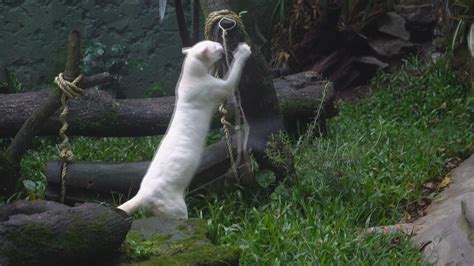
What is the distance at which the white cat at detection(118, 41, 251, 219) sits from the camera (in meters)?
4.07

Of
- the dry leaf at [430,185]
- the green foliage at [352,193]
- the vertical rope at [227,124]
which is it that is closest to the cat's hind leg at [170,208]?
the green foliage at [352,193]

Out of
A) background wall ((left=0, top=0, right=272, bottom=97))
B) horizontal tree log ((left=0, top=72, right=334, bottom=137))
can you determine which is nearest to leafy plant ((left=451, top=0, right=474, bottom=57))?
horizontal tree log ((left=0, top=72, right=334, bottom=137))

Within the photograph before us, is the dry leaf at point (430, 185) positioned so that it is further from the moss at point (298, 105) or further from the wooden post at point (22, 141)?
the wooden post at point (22, 141)

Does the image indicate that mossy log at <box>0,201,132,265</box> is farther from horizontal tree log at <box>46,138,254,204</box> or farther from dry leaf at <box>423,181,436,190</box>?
dry leaf at <box>423,181,436,190</box>

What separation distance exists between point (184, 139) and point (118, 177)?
133 centimetres

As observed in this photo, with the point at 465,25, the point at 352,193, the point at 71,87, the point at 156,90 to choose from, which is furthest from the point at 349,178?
the point at 156,90

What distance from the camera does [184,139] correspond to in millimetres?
4094

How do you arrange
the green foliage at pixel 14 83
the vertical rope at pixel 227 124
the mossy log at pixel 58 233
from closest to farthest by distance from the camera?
the mossy log at pixel 58 233 → the vertical rope at pixel 227 124 → the green foliage at pixel 14 83

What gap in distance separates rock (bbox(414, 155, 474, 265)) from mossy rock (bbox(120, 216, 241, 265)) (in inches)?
52.7

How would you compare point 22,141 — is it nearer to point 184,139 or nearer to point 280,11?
point 184,139

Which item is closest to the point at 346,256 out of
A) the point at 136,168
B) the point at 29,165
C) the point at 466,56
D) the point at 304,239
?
the point at 304,239

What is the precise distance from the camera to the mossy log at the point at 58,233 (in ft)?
10.2

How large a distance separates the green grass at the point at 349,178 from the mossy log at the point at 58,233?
105 cm

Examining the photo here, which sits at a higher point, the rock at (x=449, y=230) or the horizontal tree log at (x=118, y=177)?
the horizontal tree log at (x=118, y=177)
